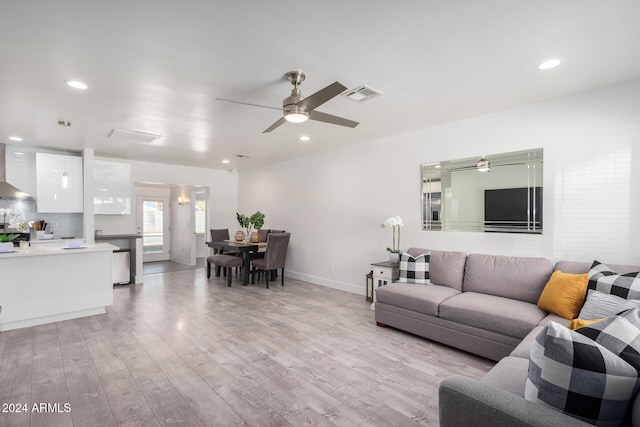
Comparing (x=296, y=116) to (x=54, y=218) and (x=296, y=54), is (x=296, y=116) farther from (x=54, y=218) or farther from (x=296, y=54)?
(x=54, y=218)

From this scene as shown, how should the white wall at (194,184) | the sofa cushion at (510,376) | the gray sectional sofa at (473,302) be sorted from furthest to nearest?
1. the white wall at (194,184)
2. the gray sectional sofa at (473,302)
3. the sofa cushion at (510,376)

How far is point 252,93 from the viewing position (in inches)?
120

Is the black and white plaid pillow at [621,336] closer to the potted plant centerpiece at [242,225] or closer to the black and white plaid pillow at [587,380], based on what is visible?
the black and white plaid pillow at [587,380]

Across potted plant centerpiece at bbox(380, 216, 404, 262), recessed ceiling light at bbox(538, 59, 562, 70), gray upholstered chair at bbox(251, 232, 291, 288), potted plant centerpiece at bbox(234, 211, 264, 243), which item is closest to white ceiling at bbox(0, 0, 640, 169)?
recessed ceiling light at bbox(538, 59, 562, 70)

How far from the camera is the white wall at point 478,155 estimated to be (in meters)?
2.92

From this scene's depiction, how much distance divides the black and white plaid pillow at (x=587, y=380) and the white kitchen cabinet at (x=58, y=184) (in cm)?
670

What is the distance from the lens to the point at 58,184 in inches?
212

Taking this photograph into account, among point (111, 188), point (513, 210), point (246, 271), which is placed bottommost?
point (246, 271)

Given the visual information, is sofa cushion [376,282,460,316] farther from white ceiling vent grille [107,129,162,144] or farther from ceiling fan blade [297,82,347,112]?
white ceiling vent grille [107,129,162,144]

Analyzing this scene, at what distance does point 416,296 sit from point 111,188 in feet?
19.8

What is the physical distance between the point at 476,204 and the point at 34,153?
724cm

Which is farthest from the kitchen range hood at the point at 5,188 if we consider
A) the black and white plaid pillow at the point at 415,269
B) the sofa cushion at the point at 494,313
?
the sofa cushion at the point at 494,313

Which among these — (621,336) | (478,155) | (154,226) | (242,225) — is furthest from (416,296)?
(154,226)

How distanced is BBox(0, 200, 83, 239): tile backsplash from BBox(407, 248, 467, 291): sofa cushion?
633 centimetres
